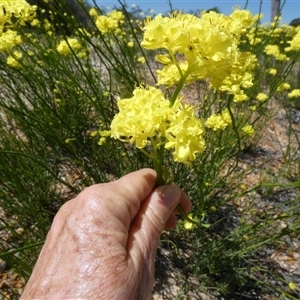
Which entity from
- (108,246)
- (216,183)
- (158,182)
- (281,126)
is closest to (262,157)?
(281,126)

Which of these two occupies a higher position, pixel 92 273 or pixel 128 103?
pixel 128 103

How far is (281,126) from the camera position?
457 centimetres

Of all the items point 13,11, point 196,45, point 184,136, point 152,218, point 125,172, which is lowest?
point 125,172

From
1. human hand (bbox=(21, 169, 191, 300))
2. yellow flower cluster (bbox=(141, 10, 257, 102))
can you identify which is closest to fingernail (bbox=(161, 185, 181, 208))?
human hand (bbox=(21, 169, 191, 300))

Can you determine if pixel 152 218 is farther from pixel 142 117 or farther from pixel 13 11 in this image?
pixel 13 11

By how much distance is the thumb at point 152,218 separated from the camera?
1058 mm

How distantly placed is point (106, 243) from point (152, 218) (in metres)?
0.20

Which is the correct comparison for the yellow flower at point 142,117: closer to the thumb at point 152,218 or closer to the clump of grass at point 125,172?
the thumb at point 152,218

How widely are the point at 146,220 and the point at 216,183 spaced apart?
1.63m

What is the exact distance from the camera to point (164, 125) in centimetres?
94

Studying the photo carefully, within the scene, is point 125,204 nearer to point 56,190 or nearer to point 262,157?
point 56,190

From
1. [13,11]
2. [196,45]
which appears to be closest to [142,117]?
[196,45]

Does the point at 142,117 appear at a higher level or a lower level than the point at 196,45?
lower

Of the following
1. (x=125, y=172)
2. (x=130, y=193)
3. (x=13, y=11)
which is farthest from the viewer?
(x=125, y=172)
